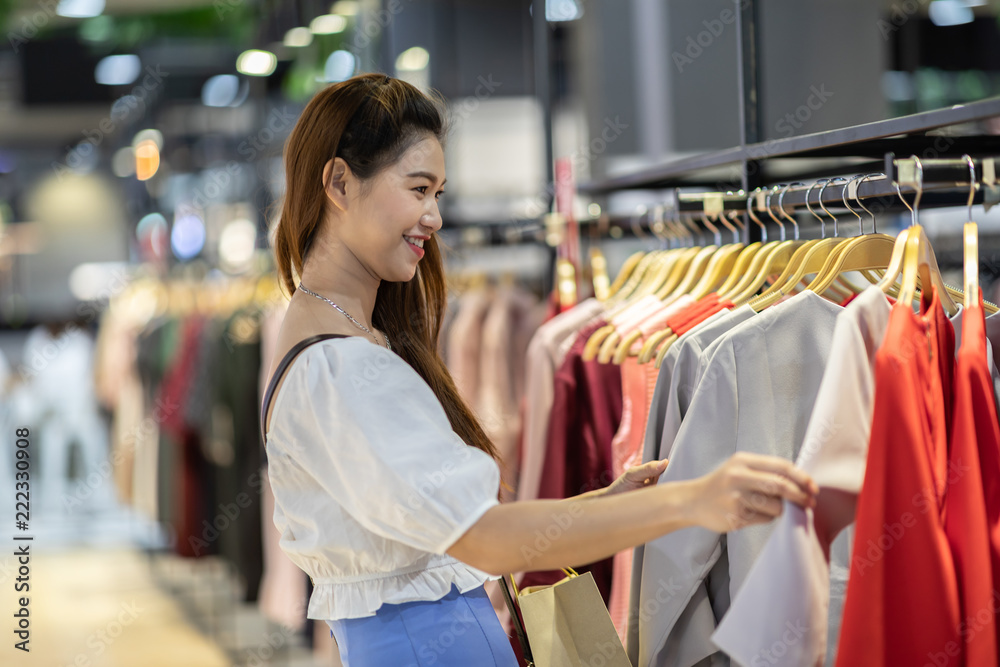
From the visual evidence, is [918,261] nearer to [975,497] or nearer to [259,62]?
[975,497]

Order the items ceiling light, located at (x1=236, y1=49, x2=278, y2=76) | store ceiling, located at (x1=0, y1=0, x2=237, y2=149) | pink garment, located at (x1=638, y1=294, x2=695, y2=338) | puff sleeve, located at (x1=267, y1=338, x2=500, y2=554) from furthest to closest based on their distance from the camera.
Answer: store ceiling, located at (x1=0, y1=0, x2=237, y2=149) < ceiling light, located at (x1=236, y1=49, x2=278, y2=76) < pink garment, located at (x1=638, y1=294, x2=695, y2=338) < puff sleeve, located at (x1=267, y1=338, x2=500, y2=554)

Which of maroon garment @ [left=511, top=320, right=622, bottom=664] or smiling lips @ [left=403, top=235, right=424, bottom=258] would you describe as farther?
maroon garment @ [left=511, top=320, right=622, bottom=664]

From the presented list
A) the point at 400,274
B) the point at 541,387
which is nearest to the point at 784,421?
the point at 400,274

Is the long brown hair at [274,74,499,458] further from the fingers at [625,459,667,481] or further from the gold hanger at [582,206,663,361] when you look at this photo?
the gold hanger at [582,206,663,361]

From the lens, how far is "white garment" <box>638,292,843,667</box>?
141 cm

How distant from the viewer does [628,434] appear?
1.85 meters

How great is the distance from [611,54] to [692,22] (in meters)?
0.36

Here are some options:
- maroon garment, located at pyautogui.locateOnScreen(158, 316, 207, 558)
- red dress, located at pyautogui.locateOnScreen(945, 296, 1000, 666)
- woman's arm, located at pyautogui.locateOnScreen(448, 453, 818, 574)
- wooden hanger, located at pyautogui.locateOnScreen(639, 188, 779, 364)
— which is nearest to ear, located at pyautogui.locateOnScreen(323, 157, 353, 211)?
woman's arm, located at pyautogui.locateOnScreen(448, 453, 818, 574)

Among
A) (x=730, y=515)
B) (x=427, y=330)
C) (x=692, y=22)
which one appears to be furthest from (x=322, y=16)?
(x=730, y=515)

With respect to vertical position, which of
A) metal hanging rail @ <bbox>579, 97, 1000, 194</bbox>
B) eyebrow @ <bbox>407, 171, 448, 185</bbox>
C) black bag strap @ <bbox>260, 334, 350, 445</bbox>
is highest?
metal hanging rail @ <bbox>579, 97, 1000, 194</bbox>

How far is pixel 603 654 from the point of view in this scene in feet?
4.65

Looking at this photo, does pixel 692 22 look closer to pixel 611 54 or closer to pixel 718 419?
pixel 611 54

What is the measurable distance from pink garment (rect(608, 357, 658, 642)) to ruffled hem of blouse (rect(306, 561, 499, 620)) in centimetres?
56

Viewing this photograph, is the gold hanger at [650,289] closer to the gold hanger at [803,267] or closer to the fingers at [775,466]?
the gold hanger at [803,267]
